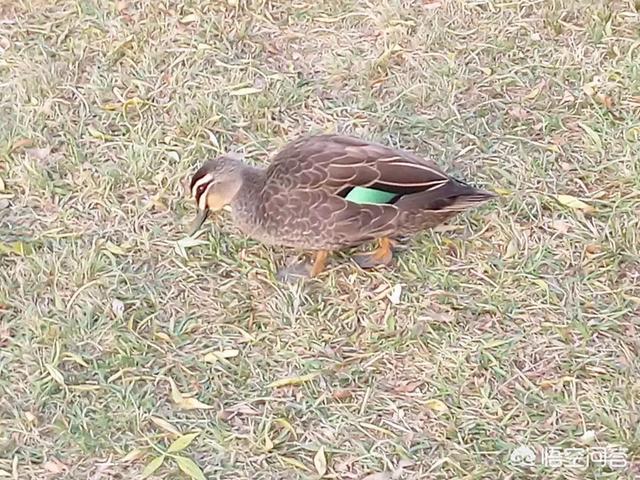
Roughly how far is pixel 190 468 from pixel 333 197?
1074mm

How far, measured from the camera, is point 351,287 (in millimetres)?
3639

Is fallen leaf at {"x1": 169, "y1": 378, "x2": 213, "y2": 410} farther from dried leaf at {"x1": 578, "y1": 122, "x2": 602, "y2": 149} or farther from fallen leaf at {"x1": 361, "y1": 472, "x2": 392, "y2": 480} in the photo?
dried leaf at {"x1": 578, "y1": 122, "x2": 602, "y2": 149}

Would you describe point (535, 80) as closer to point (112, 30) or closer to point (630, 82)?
point (630, 82)

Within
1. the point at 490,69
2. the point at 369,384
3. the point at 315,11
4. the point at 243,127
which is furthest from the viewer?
the point at 315,11

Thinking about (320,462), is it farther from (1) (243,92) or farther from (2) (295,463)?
→ (1) (243,92)

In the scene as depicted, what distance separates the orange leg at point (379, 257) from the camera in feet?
12.1

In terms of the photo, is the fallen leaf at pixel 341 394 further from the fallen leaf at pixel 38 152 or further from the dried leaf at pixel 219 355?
the fallen leaf at pixel 38 152

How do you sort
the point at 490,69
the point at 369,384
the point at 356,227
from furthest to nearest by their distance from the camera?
the point at 490,69, the point at 356,227, the point at 369,384

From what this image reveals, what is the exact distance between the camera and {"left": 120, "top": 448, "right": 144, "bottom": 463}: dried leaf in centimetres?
307

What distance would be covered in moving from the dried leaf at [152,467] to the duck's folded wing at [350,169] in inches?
42.7

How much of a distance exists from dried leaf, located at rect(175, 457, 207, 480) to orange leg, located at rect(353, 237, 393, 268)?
40.6 inches

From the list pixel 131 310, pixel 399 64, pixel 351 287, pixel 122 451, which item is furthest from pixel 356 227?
pixel 399 64

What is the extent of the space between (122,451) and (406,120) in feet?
6.69

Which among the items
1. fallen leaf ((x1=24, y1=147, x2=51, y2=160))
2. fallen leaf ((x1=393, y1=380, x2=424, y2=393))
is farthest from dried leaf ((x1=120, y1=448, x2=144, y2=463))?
fallen leaf ((x1=24, y1=147, x2=51, y2=160))
